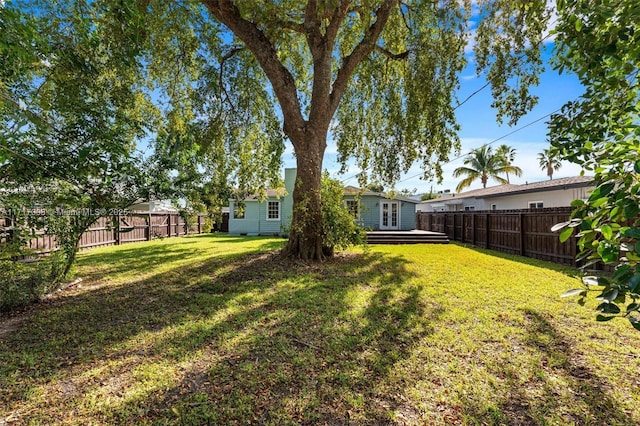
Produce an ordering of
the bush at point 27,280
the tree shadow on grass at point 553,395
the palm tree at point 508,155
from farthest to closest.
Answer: the palm tree at point 508,155 → the bush at point 27,280 → the tree shadow on grass at point 553,395

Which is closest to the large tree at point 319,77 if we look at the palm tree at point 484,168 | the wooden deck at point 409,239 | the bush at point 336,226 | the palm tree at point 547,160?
the bush at point 336,226

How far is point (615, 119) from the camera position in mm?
1838

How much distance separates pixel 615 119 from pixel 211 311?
490 cm

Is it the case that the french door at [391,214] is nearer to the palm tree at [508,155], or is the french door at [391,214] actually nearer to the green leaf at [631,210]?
the green leaf at [631,210]

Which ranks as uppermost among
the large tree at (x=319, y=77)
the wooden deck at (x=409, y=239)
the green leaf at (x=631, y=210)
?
the large tree at (x=319, y=77)

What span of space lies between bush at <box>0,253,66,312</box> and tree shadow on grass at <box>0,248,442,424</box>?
41 cm

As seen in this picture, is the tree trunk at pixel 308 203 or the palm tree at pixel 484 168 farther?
the palm tree at pixel 484 168

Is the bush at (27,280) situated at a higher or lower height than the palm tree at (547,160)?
lower

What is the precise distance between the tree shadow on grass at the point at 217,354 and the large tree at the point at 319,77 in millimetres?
2867

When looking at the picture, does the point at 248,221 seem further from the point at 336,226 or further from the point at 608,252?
the point at 608,252

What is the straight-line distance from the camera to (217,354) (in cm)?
332

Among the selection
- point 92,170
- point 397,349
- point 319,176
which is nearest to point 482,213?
point 319,176

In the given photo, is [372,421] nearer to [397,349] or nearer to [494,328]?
[397,349]

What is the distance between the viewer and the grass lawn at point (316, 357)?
2.43 metres
